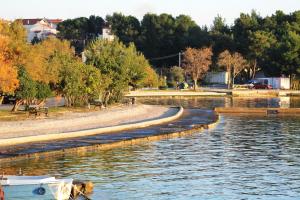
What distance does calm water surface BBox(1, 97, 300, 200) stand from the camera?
29281mm

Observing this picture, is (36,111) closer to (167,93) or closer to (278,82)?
(167,93)

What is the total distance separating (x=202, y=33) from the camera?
149500 millimetres

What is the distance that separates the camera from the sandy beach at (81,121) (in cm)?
4641

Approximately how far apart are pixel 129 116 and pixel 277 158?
24.5 metres

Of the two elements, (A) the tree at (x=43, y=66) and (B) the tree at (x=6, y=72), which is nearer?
(B) the tree at (x=6, y=72)

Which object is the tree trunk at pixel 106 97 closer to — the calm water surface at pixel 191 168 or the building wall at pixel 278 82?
the calm water surface at pixel 191 168

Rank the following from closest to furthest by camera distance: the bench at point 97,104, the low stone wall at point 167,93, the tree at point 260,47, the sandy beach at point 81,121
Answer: the sandy beach at point 81,121
the bench at point 97,104
the low stone wall at point 167,93
the tree at point 260,47

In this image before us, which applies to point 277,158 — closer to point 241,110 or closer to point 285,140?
point 285,140

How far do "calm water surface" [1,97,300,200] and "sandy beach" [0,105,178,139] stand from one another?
710 cm

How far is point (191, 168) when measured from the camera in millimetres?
35750

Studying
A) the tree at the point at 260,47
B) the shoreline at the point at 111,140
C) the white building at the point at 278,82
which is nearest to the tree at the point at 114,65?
the shoreline at the point at 111,140

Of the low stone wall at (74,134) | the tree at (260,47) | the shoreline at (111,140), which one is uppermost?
the tree at (260,47)

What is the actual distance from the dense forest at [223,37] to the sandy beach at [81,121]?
65298mm

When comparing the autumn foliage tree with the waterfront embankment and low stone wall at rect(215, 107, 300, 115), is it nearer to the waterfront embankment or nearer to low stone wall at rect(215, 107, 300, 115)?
low stone wall at rect(215, 107, 300, 115)
